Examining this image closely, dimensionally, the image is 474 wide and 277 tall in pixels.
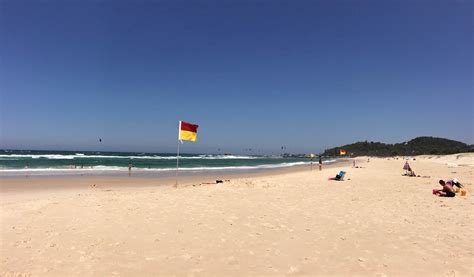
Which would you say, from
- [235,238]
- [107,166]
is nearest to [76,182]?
[235,238]

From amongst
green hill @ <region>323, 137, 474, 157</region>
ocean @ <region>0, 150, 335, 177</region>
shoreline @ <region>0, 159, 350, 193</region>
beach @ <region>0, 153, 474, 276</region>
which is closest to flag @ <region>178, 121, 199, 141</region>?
shoreline @ <region>0, 159, 350, 193</region>

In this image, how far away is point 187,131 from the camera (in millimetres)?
16297

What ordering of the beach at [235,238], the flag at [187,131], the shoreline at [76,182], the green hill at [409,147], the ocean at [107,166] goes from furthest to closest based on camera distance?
the green hill at [409,147]
the ocean at [107,166]
the shoreline at [76,182]
the flag at [187,131]
the beach at [235,238]

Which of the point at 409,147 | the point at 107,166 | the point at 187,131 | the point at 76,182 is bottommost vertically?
Answer: the point at 76,182

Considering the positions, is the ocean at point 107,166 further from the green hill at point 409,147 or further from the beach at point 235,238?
the green hill at point 409,147

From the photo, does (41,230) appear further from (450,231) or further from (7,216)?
(450,231)

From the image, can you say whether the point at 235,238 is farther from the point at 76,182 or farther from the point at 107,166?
the point at 107,166

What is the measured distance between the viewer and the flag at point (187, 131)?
1600 centimetres

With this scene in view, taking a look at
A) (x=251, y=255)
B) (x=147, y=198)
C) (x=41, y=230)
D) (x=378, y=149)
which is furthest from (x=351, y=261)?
(x=378, y=149)

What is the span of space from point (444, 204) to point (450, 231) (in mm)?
3816

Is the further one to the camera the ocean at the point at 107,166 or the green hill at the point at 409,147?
the green hill at the point at 409,147

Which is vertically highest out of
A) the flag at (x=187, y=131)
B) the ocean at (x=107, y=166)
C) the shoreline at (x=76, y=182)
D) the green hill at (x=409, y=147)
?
the green hill at (x=409, y=147)

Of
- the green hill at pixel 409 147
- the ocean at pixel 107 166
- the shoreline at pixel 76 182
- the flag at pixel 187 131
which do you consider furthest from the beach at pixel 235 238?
the green hill at pixel 409 147

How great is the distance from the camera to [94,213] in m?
8.38
